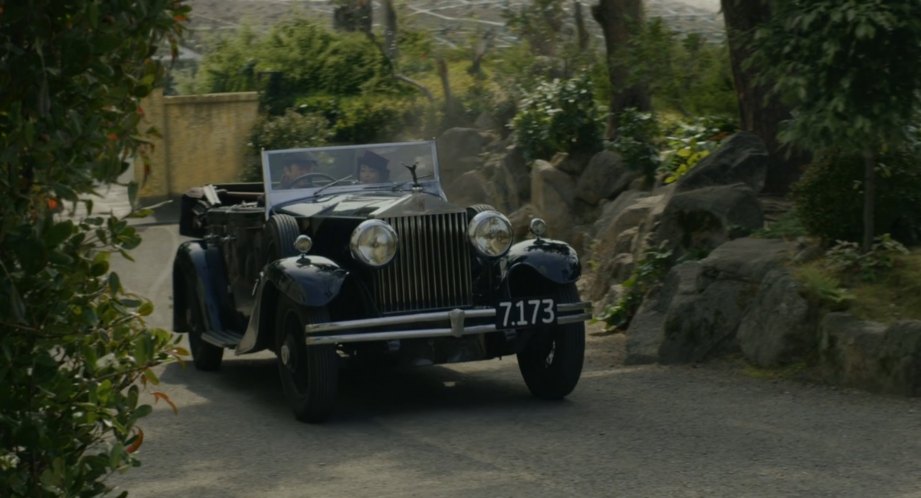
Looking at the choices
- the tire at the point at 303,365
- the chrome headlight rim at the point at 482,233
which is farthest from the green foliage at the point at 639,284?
the tire at the point at 303,365

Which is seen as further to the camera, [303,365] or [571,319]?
[571,319]

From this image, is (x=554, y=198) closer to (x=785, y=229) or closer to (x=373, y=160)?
(x=785, y=229)

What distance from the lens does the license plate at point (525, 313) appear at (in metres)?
8.63

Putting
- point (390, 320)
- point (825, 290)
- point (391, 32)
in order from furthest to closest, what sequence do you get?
point (391, 32)
point (825, 290)
point (390, 320)

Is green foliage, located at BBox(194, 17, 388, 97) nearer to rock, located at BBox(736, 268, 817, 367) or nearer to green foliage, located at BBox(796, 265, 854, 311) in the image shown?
rock, located at BBox(736, 268, 817, 367)

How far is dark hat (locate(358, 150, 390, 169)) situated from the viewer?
10648 millimetres

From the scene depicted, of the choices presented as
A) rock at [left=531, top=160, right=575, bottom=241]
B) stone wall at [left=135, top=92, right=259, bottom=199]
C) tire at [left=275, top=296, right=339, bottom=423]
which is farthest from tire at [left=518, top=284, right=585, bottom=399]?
stone wall at [left=135, top=92, right=259, bottom=199]

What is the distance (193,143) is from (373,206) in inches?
982

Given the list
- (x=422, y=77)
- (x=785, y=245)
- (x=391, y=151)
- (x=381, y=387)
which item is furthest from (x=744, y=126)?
(x=422, y=77)

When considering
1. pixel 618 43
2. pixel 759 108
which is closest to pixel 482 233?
pixel 759 108

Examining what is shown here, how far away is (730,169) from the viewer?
13.1m

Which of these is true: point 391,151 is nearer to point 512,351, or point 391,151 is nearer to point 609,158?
point 512,351

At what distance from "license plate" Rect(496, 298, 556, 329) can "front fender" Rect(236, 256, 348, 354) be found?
1.04 m

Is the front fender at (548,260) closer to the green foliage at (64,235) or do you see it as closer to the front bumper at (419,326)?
the front bumper at (419,326)
